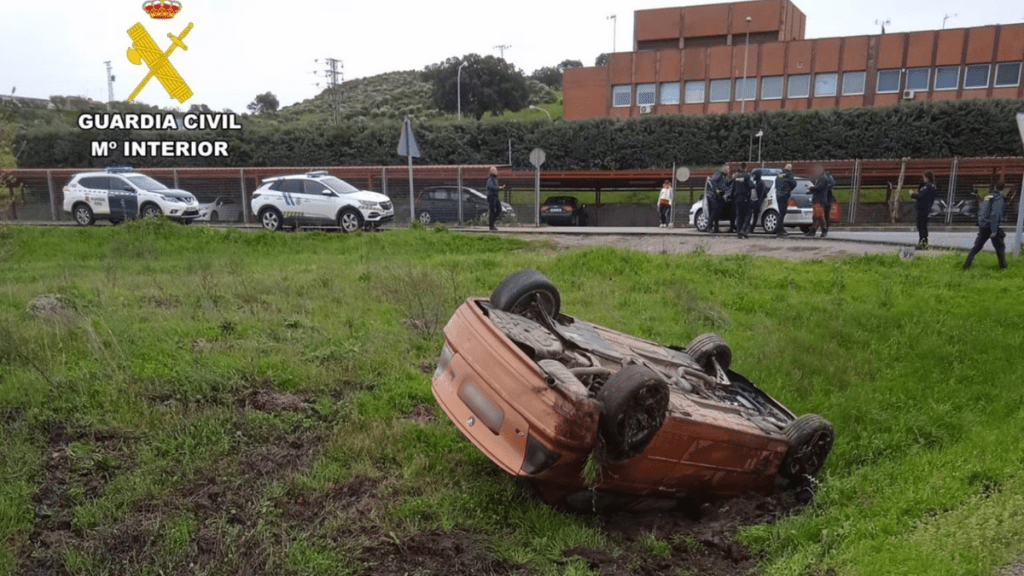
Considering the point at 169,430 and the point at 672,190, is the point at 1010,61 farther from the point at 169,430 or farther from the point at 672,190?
the point at 169,430

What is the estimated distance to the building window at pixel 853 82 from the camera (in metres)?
45.7

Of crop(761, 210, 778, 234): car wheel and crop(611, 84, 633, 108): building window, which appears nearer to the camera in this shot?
crop(761, 210, 778, 234): car wheel

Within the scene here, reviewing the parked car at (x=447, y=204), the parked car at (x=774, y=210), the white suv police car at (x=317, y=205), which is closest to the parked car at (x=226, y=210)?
the white suv police car at (x=317, y=205)

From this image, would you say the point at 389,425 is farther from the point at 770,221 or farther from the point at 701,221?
Result: the point at 701,221

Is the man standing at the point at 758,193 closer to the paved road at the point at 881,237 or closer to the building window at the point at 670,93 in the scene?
the paved road at the point at 881,237

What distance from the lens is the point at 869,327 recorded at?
839 cm

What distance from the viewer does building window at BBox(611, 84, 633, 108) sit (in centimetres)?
5131

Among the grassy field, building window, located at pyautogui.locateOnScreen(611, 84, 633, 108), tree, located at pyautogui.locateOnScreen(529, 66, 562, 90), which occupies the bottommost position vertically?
the grassy field

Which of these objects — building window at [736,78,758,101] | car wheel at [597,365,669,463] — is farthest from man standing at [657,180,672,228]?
building window at [736,78,758,101]

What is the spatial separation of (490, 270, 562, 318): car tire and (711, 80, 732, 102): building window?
1878 inches

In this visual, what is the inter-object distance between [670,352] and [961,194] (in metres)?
21.2

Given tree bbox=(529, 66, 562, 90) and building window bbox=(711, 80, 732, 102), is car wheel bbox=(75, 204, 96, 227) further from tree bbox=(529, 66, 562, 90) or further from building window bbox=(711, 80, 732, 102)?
tree bbox=(529, 66, 562, 90)

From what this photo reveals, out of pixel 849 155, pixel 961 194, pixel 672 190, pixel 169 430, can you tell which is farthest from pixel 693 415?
pixel 849 155

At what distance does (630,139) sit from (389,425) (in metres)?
28.8
